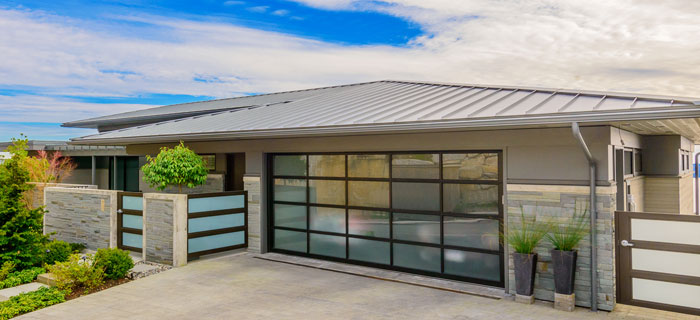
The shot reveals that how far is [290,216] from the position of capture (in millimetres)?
10617

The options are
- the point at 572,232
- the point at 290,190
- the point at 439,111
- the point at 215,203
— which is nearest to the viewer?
the point at 572,232

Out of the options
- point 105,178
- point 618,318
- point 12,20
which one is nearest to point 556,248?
point 618,318

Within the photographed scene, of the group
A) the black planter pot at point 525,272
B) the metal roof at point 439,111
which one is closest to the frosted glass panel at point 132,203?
the metal roof at point 439,111

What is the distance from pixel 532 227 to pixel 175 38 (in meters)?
14.7

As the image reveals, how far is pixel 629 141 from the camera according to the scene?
27.7ft

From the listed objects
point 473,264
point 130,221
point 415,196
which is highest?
point 415,196

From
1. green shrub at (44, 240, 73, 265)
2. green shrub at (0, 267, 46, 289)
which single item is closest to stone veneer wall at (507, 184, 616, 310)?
green shrub at (0, 267, 46, 289)

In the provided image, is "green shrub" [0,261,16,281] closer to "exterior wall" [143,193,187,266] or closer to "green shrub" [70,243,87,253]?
"green shrub" [70,243,87,253]

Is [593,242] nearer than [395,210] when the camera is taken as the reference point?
Yes

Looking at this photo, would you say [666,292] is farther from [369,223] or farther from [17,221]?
[17,221]

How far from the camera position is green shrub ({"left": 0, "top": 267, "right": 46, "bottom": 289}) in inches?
349

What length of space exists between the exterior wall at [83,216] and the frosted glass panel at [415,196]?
677 centimetres

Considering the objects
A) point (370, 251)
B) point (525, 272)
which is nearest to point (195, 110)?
point (370, 251)

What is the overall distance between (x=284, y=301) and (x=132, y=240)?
5.42 m
